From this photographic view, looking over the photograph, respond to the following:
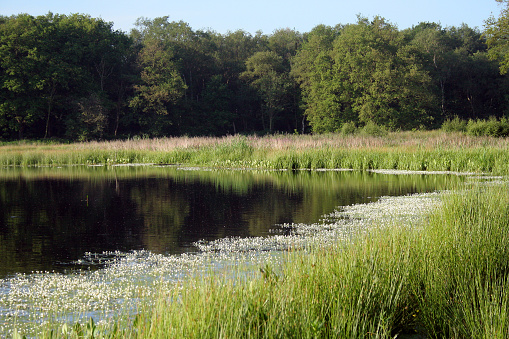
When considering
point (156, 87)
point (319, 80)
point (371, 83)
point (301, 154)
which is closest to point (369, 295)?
point (301, 154)

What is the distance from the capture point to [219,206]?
13.5 metres

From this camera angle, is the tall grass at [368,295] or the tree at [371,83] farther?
the tree at [371,83]

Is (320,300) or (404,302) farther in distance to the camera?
(404,302)

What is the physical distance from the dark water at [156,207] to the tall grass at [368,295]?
413cm


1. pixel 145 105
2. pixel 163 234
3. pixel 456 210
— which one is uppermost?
pixel 145 105

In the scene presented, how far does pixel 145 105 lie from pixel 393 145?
3672 cm

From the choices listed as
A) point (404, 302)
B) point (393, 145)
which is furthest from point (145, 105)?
point (404, 302)

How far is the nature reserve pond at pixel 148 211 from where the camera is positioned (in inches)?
321

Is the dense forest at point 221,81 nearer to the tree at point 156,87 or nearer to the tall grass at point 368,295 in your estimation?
the tree at point 156,87

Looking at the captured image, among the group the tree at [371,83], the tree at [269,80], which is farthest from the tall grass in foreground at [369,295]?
the tree at [269,80]

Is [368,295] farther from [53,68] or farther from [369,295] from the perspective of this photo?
[53,68]

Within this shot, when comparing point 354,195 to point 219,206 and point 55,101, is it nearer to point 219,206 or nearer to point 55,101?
point 219,206

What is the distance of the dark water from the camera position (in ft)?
29.8

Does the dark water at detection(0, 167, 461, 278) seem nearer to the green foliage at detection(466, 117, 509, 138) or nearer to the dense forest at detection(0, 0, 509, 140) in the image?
the green foliage at detection(466, 117, 509, 138)
